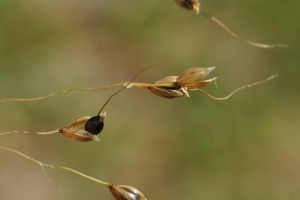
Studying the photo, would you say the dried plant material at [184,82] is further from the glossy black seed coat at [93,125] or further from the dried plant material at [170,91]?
the glossy black seed coat at [93,125]

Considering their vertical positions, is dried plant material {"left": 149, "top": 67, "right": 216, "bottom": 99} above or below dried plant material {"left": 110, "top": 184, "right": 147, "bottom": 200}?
above

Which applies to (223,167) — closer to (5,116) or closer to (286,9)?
(286,9)

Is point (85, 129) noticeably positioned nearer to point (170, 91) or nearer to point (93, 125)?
point (93, 125)

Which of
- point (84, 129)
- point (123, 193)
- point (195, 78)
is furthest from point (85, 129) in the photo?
point (195, 78)

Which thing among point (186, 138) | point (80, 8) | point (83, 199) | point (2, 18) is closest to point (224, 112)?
point (186, 138)

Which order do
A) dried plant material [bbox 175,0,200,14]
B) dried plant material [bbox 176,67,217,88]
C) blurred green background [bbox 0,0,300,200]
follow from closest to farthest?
dried plant material [bbox 175,0,200,14] → dried plant material [bbox 176,67,217,88] → blurred green background [bbox 0,0,300,200]

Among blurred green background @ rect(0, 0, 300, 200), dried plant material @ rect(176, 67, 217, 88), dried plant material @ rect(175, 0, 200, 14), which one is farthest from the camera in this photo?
blurred green background @ rect(0, 0, 300, 200)

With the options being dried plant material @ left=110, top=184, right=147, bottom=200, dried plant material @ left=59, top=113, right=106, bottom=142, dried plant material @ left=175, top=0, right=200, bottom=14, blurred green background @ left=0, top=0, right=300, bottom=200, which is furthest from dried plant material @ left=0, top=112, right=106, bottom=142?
blurred green background @ left=0, top=0, right=300, bottom=200

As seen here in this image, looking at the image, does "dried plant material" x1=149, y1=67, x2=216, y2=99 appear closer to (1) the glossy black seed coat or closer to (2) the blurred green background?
(1) the glossy black seed coat

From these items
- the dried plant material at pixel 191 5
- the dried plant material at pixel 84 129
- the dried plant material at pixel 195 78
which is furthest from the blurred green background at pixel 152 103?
the dried plant material at pixel 191 5
